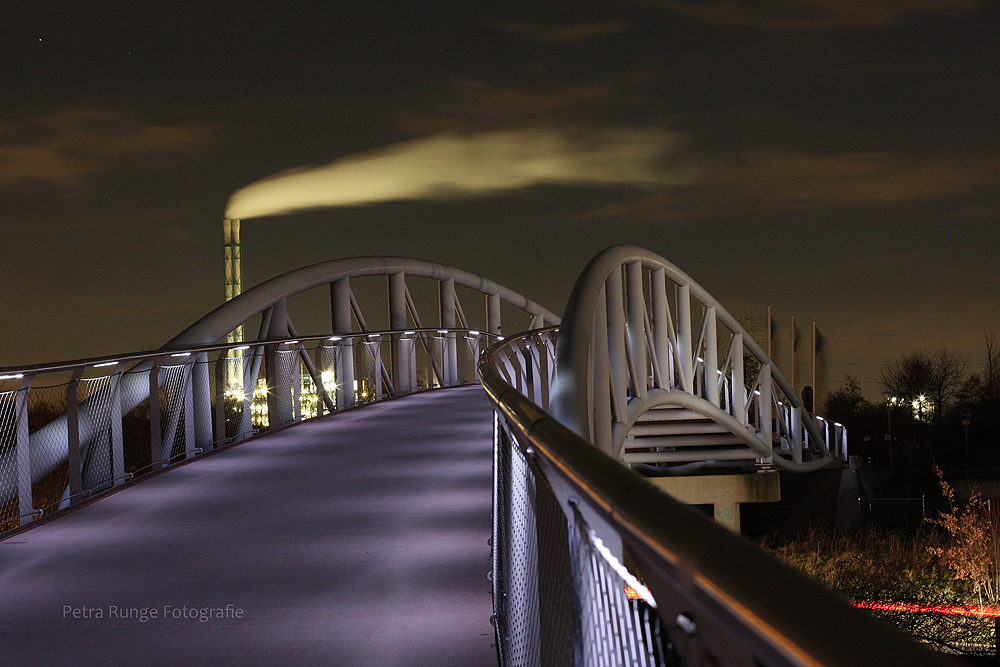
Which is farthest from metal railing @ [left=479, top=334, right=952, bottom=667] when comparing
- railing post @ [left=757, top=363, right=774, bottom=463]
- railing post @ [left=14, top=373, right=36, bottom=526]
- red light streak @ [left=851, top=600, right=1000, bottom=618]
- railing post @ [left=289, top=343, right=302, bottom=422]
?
railing post @ [left=757, top=363, right=774, bottom=463]

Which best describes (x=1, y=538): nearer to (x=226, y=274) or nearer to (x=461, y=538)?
(x=461, y=538)

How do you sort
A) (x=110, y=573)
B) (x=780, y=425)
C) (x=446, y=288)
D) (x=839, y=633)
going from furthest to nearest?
(x=780, y=425) < (x=446, y=288) < (x=110, y=573) < (x=839, y=633)

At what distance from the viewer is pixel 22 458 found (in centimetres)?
874

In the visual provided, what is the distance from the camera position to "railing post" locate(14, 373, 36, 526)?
8656 millimetres

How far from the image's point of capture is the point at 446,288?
3756cm

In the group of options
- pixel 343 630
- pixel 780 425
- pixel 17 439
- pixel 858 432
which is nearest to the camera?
pixel 343 630

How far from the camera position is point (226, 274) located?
1555 inches

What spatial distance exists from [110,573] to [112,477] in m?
4.04

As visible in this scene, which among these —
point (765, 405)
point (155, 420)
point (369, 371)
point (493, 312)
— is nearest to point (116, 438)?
point (155, 420)

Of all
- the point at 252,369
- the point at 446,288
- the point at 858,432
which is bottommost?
the point at 858,432

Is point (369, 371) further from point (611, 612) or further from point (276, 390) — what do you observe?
point (611, 612)

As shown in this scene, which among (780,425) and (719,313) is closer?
(719,313)

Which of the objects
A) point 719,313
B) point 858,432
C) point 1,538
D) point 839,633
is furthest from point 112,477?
point 858,432

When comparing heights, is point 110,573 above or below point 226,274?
below
